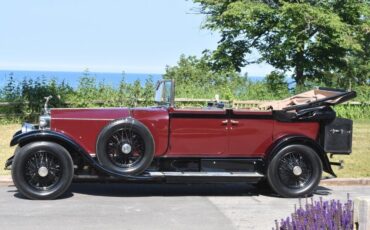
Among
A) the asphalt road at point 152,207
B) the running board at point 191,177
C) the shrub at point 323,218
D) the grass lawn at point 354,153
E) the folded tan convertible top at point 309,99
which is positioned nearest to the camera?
the shrub at point 323,218

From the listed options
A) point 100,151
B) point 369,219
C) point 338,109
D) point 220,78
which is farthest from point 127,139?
point 220,78

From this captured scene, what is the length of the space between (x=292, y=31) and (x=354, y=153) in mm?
14560

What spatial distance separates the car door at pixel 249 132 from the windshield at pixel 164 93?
0.95m

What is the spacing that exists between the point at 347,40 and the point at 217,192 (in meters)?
18.4

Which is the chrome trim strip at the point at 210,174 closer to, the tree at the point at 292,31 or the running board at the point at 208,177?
the running board at the point at 208,177

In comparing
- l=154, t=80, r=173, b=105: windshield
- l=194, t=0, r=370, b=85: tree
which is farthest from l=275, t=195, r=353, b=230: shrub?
l=194, t=0, r=370, b=85: tree

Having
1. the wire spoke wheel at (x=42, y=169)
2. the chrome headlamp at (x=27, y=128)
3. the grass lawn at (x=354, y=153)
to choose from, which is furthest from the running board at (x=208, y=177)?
the grass lawn at (x=354, y=153)

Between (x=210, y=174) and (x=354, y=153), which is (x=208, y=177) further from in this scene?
(x=354, y=153)

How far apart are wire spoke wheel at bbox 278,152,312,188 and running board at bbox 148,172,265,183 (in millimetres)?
310

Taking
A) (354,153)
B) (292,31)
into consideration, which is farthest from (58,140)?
(292,31)

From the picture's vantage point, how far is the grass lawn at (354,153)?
10453 millimetres

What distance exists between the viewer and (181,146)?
8281mm

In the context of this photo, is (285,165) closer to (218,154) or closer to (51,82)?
(218,154)

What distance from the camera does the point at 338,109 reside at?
19375 millimetres
